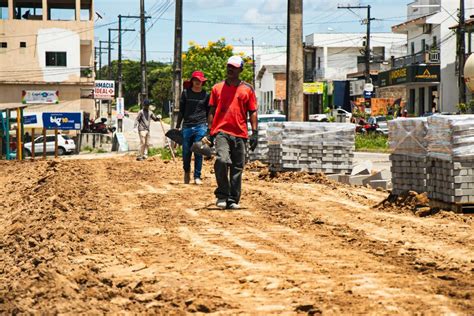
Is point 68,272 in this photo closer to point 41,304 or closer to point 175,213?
point 41,304

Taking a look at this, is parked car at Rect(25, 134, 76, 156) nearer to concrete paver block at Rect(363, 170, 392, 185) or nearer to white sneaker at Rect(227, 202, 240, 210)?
concrete paver block at Rect(363, 170, 392, 185)

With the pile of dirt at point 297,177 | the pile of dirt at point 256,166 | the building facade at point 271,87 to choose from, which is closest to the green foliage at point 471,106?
the pile of dirt at point 256,166

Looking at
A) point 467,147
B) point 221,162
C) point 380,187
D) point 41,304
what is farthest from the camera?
point 380,187

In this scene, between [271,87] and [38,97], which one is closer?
[38,97]

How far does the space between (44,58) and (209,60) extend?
88.6 ft

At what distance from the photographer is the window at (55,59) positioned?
75188mm

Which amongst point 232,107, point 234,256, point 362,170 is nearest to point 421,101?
point 362,170

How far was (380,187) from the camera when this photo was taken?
54.6ft

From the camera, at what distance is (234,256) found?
8164 mm

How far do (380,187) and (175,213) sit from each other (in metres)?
5.66

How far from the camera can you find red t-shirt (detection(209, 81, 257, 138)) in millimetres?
12391

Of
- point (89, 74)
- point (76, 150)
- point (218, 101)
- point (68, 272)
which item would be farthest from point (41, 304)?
point (89, 74)

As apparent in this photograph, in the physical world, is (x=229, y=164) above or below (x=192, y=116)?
A: below

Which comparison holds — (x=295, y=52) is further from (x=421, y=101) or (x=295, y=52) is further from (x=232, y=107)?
(x=421, y=101)
